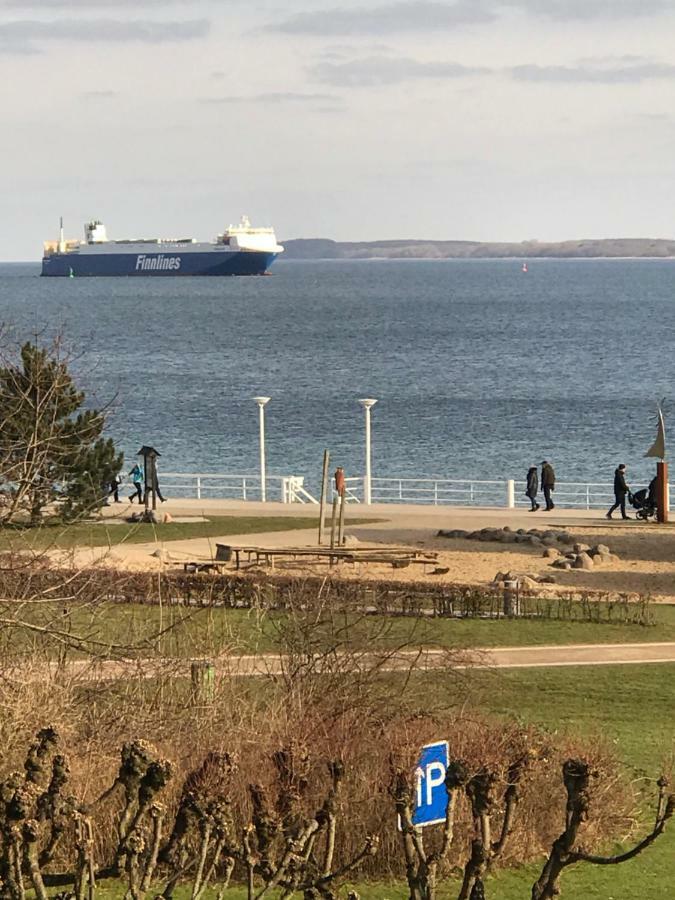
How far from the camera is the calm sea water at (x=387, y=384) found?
62.9 metres

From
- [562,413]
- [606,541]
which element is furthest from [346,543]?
[562,413]

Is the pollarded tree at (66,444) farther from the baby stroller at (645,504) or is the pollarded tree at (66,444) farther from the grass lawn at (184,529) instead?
the baby stroller at (645,504)

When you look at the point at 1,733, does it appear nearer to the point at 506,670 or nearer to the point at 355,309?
the point at 506,670

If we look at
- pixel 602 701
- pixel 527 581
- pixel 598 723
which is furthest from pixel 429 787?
pixel 527 581

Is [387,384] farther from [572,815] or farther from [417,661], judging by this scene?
[572,815]

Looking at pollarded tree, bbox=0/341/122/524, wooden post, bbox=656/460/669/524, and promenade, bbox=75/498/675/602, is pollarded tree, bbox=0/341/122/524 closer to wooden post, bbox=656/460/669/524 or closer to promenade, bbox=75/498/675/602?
promenade, bbox=75/498/675/602

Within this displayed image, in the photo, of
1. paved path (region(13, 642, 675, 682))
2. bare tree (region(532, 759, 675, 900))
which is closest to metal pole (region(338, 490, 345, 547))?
paved path (region(13, 642, 675, 682))

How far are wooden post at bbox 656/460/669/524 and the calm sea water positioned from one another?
11.1m

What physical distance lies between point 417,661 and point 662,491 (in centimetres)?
1932

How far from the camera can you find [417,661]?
17.6 metres

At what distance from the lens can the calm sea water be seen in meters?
62.9

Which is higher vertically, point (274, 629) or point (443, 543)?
point (443, 543)

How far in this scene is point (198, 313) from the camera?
15912cm

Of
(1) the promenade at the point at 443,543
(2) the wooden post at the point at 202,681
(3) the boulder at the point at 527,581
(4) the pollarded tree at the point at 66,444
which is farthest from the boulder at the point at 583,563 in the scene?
(2) the wooden post at the point at 202,681
